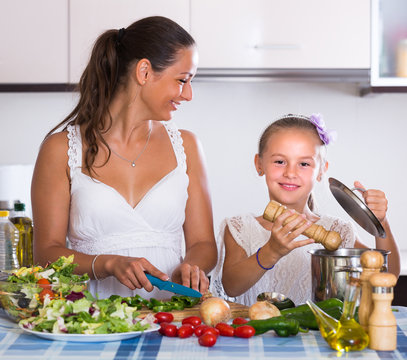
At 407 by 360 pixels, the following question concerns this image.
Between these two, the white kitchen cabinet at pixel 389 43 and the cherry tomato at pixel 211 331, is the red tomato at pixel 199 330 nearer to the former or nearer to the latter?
the cherry tomato at pixel 211 331

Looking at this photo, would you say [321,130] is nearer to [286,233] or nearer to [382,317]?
[286,233]

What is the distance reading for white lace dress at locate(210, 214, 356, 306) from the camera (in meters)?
1.83

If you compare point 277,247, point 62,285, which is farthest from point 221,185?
point 62,285

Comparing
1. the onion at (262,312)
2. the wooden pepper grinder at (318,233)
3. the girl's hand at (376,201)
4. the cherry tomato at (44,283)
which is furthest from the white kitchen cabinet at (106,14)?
the onion at (262,312)

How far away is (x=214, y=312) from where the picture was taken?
122cm

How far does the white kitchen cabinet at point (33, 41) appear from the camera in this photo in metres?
2.61

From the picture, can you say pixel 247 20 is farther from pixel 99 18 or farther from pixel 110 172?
pixel 110 172

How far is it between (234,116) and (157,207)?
1100mm

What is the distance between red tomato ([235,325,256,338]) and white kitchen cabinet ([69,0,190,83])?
167 cm

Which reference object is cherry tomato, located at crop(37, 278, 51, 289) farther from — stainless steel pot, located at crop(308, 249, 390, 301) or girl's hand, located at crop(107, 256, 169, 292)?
stainless steel pot, located at crop(308, 249, 390, 301)

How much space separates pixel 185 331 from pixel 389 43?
1.85 m

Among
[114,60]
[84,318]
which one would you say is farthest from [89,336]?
[114,60]

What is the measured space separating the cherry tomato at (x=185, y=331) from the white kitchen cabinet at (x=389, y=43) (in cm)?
169

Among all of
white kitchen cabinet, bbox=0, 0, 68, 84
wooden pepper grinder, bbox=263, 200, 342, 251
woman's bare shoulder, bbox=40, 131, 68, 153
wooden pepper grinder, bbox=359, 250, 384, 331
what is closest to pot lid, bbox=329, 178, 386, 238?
wooden pepper grinder, bbox=263, 200, 342, 251
